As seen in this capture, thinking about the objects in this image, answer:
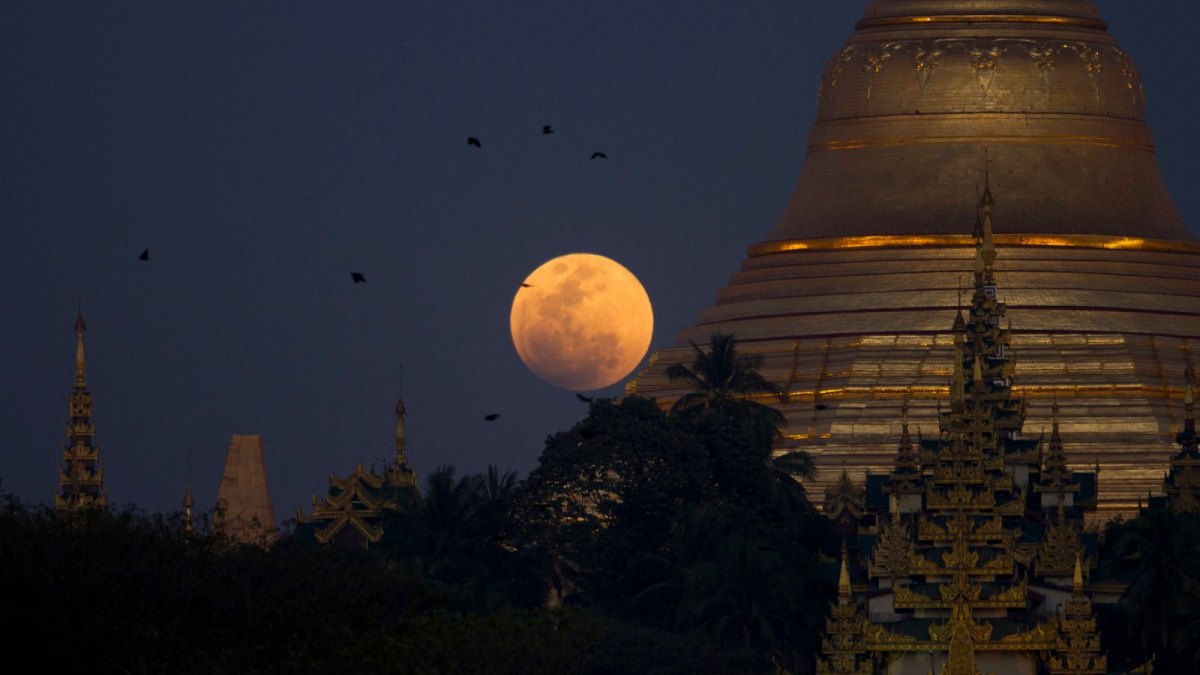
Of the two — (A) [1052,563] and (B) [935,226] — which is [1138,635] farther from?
(B) [935,226]

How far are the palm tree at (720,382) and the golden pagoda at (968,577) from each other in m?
12.2

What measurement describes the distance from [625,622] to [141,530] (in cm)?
1952

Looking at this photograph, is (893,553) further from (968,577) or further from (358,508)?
(358,508)

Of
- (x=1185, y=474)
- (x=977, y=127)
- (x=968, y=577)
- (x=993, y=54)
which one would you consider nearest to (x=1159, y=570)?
(x=968, y=577)

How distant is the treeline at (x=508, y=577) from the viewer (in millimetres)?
58000

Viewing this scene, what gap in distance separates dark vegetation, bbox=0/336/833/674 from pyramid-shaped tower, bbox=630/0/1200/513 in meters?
2.61

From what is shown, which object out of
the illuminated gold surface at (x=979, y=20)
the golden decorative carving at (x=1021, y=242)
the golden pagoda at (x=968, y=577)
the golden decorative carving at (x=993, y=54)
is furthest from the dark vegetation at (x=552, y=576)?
the illuminated gold surface at (x=979, y=20)

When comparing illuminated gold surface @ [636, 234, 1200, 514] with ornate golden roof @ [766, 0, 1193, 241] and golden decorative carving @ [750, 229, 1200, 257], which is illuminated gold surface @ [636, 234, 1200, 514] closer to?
golden decorative carving @ [750, 229, 1200, 257]

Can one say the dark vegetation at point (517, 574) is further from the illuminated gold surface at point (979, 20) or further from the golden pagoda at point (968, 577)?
the illuminated gold surface at point (979, 20)

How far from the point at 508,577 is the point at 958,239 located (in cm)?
2030

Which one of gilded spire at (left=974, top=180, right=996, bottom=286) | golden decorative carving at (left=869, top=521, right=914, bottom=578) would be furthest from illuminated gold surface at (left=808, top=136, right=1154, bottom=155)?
golden decorative carving at (left=869, top=521, right=914, bottom=578)

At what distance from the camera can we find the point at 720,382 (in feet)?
305

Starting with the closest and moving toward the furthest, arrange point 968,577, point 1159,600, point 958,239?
point 968,577 → point 1159,600 → point 958,239

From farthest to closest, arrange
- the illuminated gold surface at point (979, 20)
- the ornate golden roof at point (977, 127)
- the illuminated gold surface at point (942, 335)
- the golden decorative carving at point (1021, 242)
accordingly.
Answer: the illuminated gold surface at point (979, 20) < the ornate golden roof at point (977, 127) < the golden decorative carving at point (1021, 242) < the illuminated gold surface at point (942, 335)
